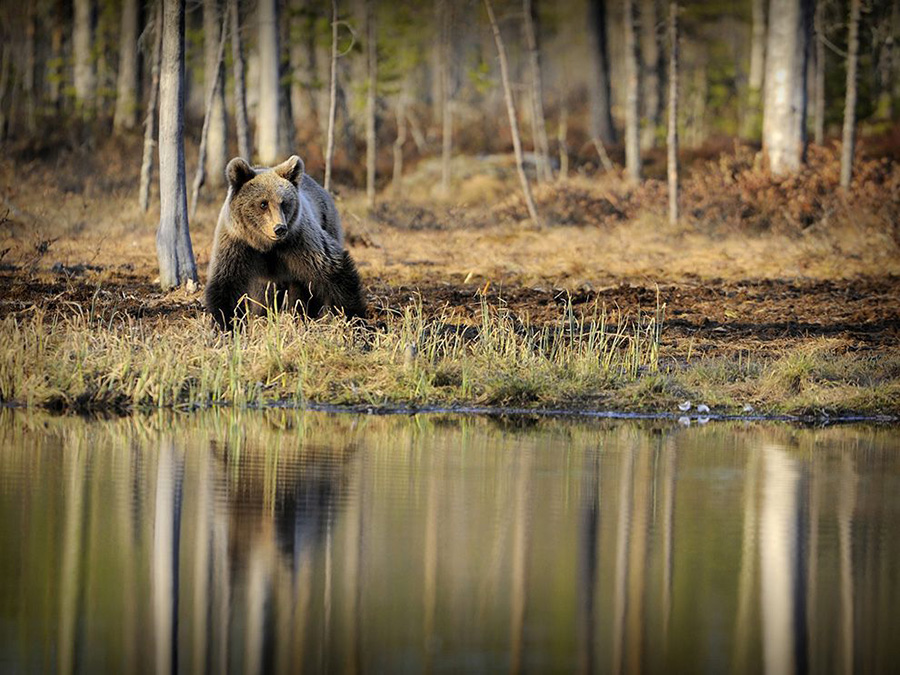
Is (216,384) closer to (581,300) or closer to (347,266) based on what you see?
(347,266)

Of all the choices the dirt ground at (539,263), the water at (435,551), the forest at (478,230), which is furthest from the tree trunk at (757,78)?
the water at (435,551)

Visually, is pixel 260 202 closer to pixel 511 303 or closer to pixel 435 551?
pixel 511 303

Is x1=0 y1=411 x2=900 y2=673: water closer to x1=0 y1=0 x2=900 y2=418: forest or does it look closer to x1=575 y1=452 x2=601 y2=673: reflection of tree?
x1=575 y1=452 x2=601 y2=673: reflection of tree

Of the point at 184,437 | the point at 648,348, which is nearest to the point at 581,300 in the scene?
the point at 648,348

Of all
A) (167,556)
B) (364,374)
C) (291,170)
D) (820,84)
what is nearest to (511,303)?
(291,170)

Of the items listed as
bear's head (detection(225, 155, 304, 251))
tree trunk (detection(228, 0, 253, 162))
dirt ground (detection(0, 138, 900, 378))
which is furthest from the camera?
tree trunk (detection(228, 0, 253, 162))

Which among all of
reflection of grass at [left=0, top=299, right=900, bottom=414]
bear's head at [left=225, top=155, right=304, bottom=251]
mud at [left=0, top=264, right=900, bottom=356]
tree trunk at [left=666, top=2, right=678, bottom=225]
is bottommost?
reflection of grass at [left=0, top=299, right=900, bottom=414]

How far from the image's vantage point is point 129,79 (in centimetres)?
3791

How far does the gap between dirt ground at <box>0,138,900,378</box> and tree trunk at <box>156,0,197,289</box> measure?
→ 0.71m

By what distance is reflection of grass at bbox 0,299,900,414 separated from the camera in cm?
1163

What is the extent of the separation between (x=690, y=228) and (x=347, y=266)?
13605 millimetres

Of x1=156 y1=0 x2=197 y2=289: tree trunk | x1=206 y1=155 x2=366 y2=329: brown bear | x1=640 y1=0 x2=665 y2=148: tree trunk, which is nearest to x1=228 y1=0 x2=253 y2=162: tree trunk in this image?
x1=156 y1=0 x2=197 y2=289: tree trunk

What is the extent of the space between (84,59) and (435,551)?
35.6m

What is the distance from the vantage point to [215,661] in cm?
502
